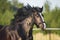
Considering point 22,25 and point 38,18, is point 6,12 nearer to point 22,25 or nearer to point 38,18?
point 22,25

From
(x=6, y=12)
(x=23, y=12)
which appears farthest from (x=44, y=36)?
(x=6, y=12)

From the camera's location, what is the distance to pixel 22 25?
1.76 m

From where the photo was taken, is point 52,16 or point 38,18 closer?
point 38,18

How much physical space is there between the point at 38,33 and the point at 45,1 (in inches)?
12.2

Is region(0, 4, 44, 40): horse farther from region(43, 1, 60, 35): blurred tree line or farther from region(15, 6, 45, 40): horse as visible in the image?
region(43, 1, 60, 35): blurred tree line

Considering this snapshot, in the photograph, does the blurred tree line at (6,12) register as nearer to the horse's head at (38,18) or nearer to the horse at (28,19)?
the horse at (28,19)

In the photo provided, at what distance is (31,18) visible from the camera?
1757mm

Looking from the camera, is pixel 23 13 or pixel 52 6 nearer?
pixel 23 13

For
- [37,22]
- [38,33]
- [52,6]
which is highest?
[52,6]

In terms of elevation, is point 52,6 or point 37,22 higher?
point 52,6

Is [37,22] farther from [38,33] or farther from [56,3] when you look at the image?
[56,3]

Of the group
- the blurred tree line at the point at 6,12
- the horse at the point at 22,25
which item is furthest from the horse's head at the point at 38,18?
the blurred tree line at the point at 6,12

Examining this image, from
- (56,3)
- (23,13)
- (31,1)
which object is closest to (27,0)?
(31,1)

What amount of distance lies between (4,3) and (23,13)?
0.20m
